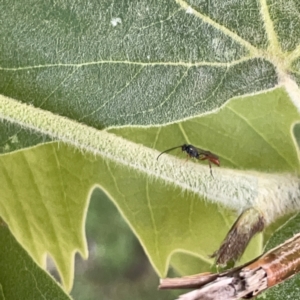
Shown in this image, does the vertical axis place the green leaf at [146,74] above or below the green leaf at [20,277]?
above

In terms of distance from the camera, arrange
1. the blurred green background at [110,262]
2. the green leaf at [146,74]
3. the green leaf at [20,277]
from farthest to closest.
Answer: the blurred green background at [110,262], the green leaf at [20,277], the green leaf at [146,74]

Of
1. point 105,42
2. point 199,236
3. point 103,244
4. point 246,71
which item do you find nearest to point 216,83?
point 246,71

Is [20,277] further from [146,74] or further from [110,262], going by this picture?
[146,74]

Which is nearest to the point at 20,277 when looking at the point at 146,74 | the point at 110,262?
the point at 110,262

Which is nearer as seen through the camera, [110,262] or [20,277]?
[20,277]

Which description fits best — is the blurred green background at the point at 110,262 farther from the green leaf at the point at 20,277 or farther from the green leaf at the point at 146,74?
the green leaf at the point at 146,74

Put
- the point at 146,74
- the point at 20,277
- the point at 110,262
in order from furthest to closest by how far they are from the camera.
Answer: the point at 110,262 → the point at 20,277 → the point at 146,74

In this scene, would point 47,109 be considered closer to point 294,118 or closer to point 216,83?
point 216,83

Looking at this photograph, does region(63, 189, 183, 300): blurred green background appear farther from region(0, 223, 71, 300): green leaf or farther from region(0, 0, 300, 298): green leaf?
region(0, 0, 300, 298): green leaf

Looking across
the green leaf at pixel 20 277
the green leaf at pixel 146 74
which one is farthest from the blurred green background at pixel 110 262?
the green leaf at pixel 146 74
